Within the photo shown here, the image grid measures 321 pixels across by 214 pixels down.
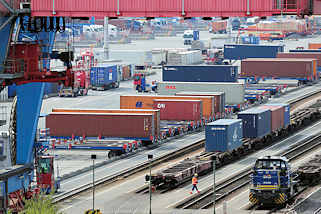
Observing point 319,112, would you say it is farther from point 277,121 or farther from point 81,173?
point 81,173

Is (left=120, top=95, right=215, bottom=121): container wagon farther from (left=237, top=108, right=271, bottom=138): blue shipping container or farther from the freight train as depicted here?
(left=237, top=108, right=271, bottom=138): blue shipping container

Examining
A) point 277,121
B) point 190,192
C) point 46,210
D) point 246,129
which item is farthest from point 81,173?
point 46,210

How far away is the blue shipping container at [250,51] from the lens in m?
138

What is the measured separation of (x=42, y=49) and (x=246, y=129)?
2766 centimetres

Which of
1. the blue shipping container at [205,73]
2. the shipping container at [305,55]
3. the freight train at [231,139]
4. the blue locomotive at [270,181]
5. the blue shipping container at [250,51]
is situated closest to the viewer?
the blue locomotive at [270,181]

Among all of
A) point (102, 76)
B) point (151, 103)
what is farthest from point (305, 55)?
point (151, 103)

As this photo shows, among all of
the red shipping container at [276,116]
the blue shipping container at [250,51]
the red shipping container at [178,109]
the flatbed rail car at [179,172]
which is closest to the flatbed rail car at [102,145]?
the red shipping container at [178,109]

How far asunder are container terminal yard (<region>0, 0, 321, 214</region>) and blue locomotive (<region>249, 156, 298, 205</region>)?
0.06m

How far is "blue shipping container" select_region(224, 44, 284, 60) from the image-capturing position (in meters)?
138

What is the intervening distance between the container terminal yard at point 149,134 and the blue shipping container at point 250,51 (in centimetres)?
2971

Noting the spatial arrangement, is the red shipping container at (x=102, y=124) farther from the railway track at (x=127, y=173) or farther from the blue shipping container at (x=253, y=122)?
the blue shipping container at (x=253, y=122)

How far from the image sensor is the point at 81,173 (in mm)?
59594

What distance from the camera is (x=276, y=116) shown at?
72.6m

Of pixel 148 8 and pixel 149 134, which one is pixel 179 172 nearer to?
pixel 149 134
